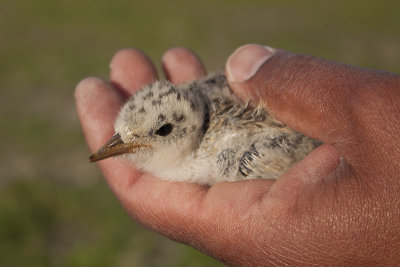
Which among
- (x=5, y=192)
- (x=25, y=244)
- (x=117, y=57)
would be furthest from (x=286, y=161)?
(x=5, y=192)

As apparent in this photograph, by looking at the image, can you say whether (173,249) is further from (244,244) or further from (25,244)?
(244,244)

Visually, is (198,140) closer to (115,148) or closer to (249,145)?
(249,145)

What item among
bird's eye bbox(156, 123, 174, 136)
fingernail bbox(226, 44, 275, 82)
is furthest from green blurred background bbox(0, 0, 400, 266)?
fingernail bbox(226, 44, 275, 82)

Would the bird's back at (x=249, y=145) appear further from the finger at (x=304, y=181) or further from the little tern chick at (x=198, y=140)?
the finger at (x=304, y=181)

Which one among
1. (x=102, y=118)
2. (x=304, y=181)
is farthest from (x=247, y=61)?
(x=102, y=118)

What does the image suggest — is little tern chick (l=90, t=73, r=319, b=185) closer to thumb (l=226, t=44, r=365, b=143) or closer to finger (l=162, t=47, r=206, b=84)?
thumb (l=226, t=44, r=365, b=143)

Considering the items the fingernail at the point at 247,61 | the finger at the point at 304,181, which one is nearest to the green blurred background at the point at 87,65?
the fingernail at the point at 247,61
